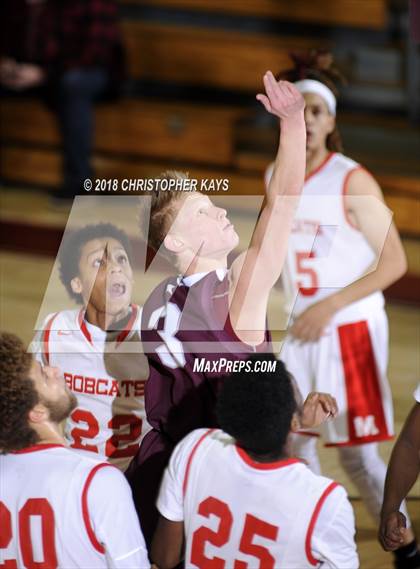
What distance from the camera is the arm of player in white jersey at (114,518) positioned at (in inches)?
77.4

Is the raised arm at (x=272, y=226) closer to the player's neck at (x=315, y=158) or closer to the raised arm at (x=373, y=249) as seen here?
the raised arm at (x=373, y=249)

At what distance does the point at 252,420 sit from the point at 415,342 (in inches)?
96.6

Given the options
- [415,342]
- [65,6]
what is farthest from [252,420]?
[65,6]

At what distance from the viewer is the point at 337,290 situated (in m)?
3.05

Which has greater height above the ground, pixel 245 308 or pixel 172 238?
pixel 172 238

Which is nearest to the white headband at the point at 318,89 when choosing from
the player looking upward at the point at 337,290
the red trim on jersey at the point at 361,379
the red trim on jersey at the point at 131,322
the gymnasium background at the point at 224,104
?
the player looking upward at the point at 337,290

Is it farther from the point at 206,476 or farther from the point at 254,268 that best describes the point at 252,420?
the point at 254,268

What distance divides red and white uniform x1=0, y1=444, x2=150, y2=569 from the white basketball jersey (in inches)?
45.2

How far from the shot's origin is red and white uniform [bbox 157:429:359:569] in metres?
1.94

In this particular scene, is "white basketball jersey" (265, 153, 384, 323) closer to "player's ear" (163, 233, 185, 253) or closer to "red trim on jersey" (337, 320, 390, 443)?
"red trim on jersey" (337, 320, 390, 443)

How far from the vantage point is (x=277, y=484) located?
196 centimetres

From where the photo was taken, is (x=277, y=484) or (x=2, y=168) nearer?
(x=277, y=484)

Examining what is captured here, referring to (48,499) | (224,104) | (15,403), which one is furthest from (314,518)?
(224,104)

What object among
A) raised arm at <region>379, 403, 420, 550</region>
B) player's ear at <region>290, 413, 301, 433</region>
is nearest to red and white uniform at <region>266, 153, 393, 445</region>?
raised arm at <region>379, 403, 420, 550</region>
